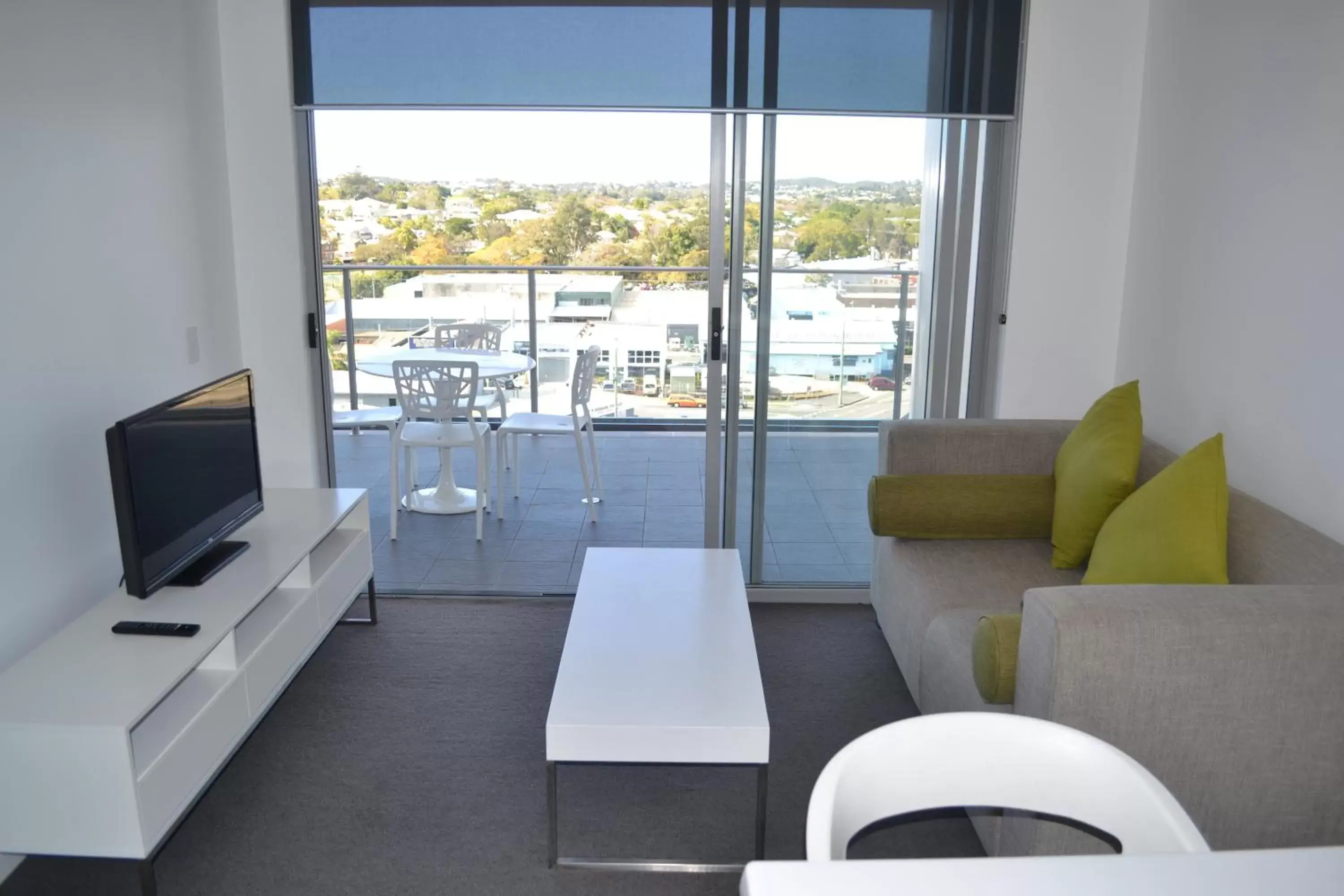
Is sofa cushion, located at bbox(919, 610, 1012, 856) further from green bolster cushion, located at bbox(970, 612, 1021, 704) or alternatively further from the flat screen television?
the flat screen television

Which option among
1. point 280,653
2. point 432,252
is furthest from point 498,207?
point 280,653

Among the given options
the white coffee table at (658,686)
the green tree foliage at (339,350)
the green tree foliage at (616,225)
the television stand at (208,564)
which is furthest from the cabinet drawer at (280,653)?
the green tree foliage at (616,225)

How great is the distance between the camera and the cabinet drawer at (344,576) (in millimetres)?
3291

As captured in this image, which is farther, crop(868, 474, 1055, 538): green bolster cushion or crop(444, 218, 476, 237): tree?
crop(444, 218, 476, 237): tree

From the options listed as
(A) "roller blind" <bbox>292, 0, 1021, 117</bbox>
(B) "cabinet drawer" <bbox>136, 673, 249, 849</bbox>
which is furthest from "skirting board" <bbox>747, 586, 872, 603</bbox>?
(B) "cabinet drawer" <bbox>136, 673, 249, 849</bbox>

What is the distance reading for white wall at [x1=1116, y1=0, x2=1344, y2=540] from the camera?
2701mm

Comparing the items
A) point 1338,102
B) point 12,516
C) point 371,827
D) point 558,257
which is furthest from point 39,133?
point 558,257

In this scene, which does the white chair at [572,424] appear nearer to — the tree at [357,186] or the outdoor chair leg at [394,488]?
the outdoor chair leg at [394,488]

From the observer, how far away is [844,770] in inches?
56.2

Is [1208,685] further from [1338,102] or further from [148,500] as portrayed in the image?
[148,500]

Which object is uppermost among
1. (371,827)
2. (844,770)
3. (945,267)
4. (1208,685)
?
(945,267)

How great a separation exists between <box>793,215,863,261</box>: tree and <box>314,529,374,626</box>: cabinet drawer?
186 cm

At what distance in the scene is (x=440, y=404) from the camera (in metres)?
4.95

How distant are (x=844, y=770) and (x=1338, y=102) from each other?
88.4 inches
